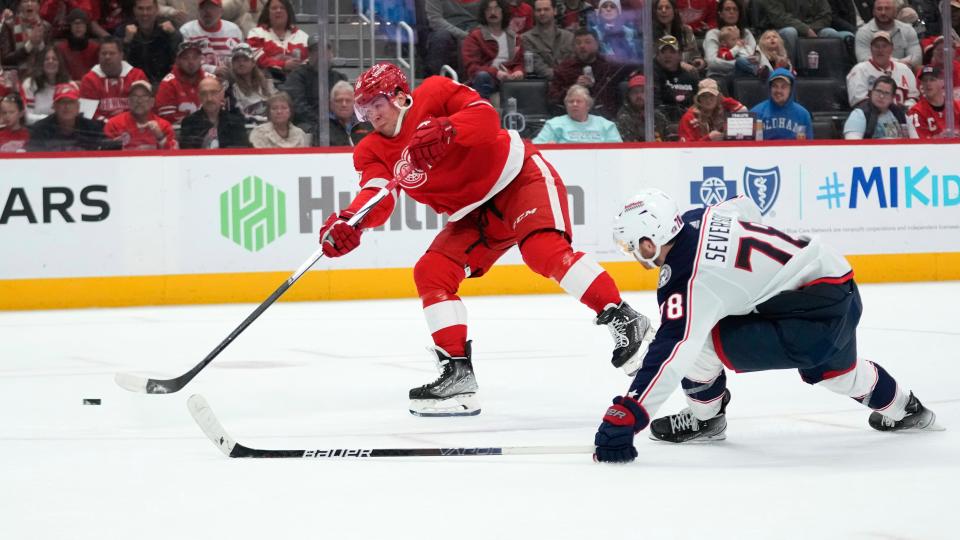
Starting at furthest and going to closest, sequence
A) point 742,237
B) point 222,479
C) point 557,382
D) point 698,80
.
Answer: point 698,80 < point 557,382 < point 742,237 < point 222,479

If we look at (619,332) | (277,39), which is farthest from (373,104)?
(277,39)

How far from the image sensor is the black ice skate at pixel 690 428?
339 cm

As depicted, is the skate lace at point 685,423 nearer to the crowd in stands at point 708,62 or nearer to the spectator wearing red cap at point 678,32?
the crowd in stands at point 708,62

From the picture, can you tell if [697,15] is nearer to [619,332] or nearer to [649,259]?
[619,332]

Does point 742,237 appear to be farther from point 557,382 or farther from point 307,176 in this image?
point 307,176

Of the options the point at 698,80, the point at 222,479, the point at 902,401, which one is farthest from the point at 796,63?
the point at 222,479

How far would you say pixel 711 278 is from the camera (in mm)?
3104

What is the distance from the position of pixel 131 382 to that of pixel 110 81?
4.16 m

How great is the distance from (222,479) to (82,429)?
3.22 feet

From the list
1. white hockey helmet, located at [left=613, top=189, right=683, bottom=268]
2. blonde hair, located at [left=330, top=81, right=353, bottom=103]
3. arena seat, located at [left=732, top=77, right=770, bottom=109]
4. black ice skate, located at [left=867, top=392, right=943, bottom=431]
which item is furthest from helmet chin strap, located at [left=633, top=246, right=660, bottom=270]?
arena seat, located at [left=732, top=77, right=770, bottom=109]

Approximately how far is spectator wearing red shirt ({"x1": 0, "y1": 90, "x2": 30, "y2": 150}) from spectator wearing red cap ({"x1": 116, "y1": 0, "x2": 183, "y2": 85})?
676mm

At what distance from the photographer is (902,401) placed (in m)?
3.39

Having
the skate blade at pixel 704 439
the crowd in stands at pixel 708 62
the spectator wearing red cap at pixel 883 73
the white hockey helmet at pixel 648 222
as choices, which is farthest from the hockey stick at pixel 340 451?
the spectator wearing red cap at pixel 883 73

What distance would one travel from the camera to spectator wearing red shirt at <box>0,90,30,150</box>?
25.0 feet
